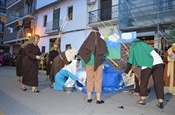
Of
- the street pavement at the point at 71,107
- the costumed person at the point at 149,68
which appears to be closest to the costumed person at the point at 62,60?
the street pavement at the point at 71,107

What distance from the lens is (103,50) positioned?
509 centimetres

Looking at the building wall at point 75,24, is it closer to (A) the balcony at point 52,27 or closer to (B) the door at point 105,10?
(A) the balcony at point 52,27

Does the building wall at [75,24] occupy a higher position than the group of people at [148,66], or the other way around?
the building wall at [75,24]

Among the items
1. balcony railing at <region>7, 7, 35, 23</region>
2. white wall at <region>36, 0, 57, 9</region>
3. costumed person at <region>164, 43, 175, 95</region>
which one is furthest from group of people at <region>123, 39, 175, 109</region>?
balcony railing at <region>7, 7, 35, 23</region>

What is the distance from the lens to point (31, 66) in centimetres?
655

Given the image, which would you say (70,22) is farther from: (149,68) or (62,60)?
(149,68)

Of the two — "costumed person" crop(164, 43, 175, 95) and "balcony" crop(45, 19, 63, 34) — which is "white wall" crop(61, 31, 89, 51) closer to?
"balcony" crop(45, 19, 63, 34)

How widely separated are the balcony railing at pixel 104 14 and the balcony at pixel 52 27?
4385 mm

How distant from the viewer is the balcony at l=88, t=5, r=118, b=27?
14398 millimetres

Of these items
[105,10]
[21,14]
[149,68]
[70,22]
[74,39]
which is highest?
[21,14]

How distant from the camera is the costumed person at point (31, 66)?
641 cm

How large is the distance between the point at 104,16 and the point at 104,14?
0.16 metres

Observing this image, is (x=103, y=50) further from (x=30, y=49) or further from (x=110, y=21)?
(x=110, y=21)

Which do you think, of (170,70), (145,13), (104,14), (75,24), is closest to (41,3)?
(75,24)
